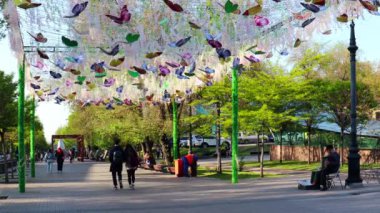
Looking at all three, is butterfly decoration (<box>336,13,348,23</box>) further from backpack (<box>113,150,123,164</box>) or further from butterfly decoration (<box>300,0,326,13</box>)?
backpack (<box>113,150,123,164</box>)

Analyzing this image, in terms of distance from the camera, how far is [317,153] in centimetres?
3672

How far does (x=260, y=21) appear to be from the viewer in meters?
12.2

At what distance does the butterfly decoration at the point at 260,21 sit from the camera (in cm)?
1205

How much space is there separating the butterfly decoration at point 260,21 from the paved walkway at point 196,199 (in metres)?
4.25

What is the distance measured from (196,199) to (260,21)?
604 centimetres

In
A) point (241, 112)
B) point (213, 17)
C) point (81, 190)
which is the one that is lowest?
point (81, 190)

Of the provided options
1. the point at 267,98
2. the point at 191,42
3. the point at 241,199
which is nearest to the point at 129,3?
the point at 191,42

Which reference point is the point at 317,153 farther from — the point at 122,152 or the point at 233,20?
the point at 233,20

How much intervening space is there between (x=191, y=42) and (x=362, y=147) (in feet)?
74.3

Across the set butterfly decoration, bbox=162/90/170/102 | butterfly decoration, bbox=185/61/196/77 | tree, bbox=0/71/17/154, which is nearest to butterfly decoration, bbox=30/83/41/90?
tree, bbox=0/71/17/154

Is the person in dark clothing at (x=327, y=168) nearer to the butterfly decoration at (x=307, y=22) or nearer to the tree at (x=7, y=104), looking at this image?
the butterfly decoration at (x=307, y=22)

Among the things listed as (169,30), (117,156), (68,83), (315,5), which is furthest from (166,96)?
(315,5)

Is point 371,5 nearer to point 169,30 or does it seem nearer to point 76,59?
point 169,30

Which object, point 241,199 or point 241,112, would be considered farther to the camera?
point 241,112
